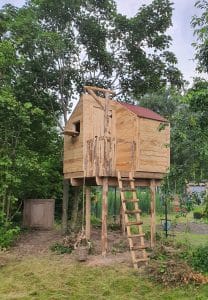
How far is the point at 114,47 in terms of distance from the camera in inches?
620

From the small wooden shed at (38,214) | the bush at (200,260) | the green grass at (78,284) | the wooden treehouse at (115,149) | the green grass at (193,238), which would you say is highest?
the wooden treehouse at (115,149)

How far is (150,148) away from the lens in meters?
12.1

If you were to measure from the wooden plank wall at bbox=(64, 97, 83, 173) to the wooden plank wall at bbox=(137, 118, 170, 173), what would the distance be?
218 centimetres

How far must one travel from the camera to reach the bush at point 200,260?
29.1 ft

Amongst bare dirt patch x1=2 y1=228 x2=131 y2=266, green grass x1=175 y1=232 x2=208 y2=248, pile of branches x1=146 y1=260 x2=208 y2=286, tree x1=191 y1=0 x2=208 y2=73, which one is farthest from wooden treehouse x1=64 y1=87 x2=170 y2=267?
tree x1=191 y1=0 x2=208 y2=73

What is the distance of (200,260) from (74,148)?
6146 mm

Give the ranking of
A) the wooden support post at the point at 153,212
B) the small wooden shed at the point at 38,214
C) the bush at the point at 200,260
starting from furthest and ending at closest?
the small wooden shed at the point at 38,214 → the wooden support post at the point at 153,212 → the bush at the point at 200,260

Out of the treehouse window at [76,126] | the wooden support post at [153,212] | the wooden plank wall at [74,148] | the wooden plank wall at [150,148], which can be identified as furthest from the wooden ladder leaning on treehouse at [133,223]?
the treehouse window at [76,126]

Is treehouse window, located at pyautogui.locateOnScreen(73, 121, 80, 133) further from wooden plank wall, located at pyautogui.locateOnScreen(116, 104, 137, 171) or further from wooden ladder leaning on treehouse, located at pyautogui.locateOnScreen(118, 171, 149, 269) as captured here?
wooden ladder leaning on treehouse, located at pyautogui.locateOnScreen(118, 171, 149, 269)

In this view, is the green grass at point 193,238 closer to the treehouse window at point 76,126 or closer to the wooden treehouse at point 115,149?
the wooden treehouse at point 115,149

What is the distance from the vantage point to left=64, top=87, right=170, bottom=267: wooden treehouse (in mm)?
11734

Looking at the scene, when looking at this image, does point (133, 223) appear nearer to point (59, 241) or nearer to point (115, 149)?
point (115, 149)

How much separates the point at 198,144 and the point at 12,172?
7.02 meters

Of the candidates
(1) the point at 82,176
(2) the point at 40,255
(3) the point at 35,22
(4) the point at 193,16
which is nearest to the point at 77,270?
(2) the point at 40,255
